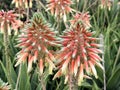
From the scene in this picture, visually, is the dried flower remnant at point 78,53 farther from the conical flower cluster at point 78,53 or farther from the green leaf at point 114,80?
the green leaf at point 114,80

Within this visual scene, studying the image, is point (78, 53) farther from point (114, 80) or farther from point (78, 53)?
point (114, 80)

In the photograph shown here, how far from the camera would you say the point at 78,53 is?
5.27 ft

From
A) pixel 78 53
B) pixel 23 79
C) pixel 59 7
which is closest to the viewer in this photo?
pixel 78 53

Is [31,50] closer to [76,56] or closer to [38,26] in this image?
[38,26]

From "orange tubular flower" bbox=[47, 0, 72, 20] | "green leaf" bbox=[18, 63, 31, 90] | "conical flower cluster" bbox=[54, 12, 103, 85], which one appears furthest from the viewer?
"orange tubular flower" bbox=[47, 0, 72, 20]

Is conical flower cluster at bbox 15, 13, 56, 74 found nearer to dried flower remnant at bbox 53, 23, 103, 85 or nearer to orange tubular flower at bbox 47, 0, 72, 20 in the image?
dried flower remnant at bbox 53, 23, 103, 85

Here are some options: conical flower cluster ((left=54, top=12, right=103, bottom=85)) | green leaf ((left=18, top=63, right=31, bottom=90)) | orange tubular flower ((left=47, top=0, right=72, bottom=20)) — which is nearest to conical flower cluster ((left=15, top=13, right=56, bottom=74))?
conical flower cluster ((left=54, top=12, right=103, bottom=85))

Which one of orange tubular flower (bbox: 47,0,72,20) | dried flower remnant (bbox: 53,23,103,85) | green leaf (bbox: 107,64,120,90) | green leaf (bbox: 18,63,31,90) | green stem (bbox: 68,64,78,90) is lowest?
green leaf (bbox: 107,64,120,90)

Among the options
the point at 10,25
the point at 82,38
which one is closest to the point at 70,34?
the point at 82,38

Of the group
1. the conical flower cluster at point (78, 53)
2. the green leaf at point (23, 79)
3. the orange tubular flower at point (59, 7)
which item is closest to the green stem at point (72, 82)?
the conical flower cluster at point (78, 53)

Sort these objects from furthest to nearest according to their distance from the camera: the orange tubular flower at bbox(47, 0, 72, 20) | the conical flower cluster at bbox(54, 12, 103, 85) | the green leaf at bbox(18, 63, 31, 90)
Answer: the orange tubular flower at bbox(47, 0, 72, 20) → the green leaf at bbox(18, 63, 31, 90) → the conical flower cluster at bbox(54, 12, 103, 85)

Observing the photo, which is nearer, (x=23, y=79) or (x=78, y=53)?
(x=78, y=53)

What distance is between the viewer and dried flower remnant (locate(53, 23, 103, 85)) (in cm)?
158

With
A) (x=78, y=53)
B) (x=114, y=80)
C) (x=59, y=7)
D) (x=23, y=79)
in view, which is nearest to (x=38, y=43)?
(x=78, y=53)
